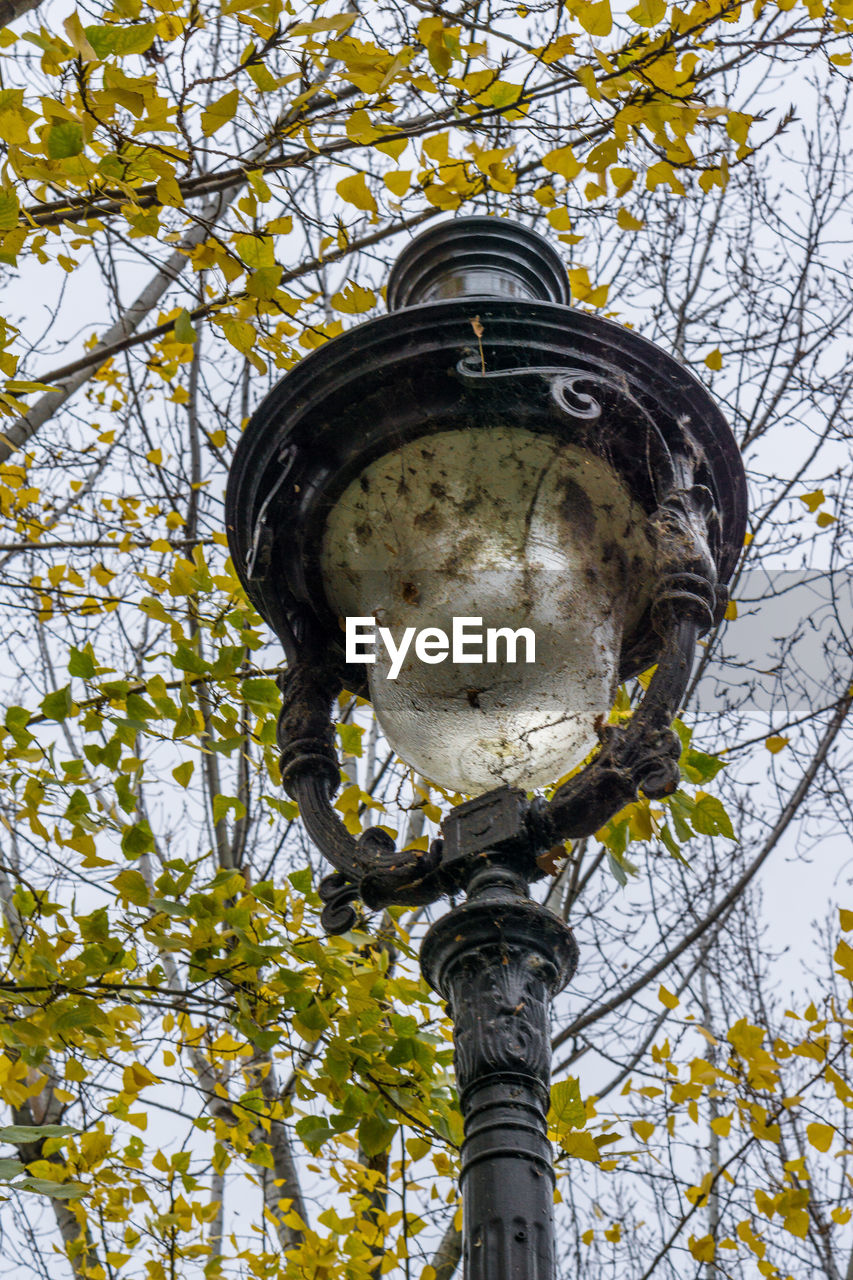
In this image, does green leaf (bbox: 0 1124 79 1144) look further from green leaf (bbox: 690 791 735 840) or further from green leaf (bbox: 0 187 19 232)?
green leaf (bbox: 0 187 19 232)

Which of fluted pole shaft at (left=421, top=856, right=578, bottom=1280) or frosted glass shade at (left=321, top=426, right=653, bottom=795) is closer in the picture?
fluted pole shaft at (left=421, top=856, right=578, bottom=1280)

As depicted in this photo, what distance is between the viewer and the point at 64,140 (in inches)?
109

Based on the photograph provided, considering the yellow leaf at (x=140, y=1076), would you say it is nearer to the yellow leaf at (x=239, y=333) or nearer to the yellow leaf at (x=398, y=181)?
the yellow leaf at (x=239, y=333)

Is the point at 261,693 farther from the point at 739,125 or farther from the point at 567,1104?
the point at 739,125

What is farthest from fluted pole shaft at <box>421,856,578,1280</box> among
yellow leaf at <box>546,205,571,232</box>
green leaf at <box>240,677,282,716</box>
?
yellow leaf at <box>546,205,571,232</box>

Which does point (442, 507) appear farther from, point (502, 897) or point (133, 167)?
point (133, 167)

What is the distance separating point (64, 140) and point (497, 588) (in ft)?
4.84

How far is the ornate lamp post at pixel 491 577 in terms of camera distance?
Answer: 6.35 ft

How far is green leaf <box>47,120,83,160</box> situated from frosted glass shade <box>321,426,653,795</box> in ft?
3.62

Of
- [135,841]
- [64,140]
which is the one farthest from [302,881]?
[64,140]

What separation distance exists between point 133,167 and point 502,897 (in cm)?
198

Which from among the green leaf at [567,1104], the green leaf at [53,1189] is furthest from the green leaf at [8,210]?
the green leaf at [567,1104]

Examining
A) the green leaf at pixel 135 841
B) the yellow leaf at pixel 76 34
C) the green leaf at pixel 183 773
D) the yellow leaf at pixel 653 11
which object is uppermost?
the yellow leaf at pixel 653 11

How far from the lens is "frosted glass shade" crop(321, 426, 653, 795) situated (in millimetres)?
2078
